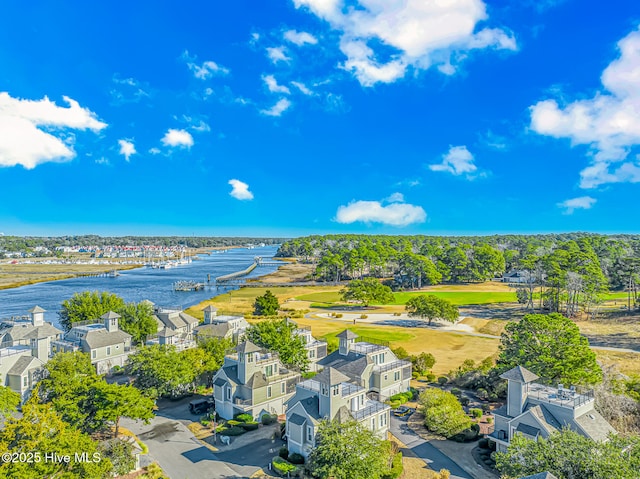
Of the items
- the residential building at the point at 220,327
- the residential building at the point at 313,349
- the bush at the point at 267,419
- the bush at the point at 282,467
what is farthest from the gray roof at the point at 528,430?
the residential building at the point at 220,327

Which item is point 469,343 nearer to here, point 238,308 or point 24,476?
point 238,308

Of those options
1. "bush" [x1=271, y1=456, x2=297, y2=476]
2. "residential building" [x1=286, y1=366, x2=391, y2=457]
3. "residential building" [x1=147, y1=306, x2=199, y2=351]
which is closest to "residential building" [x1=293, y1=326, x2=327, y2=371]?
"residential building" [x1=147, y1=306, x2=199, y2=351]

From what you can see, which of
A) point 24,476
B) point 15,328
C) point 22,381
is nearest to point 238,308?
point 15,328

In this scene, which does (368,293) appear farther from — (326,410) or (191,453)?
(191,453)

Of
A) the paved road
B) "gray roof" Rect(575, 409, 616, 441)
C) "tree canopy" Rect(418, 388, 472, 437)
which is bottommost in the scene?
the paved road

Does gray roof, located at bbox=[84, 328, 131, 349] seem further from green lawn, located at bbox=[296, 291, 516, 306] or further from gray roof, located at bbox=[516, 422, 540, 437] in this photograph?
green lawn, located at bbox=[296, 291, 516, 306]

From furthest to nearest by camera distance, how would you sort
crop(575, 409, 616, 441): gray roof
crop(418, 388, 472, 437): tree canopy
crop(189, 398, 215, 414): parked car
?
crop(189, 398, 215, 414): parked car, crop(418, 388, 472, 437): tree canopy, crop(575, 409, 616, 441): gray roof

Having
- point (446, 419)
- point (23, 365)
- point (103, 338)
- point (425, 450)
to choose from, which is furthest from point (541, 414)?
point (103, 338)
